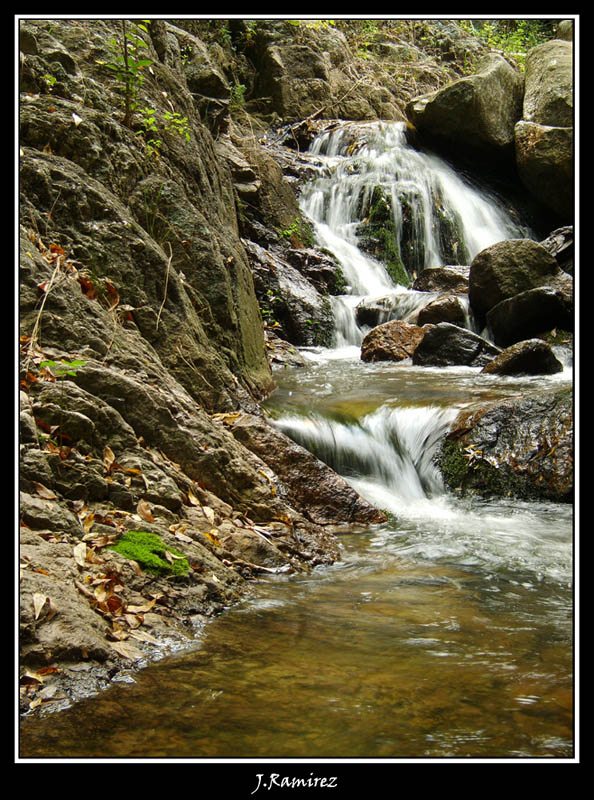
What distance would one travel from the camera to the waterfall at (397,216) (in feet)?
47.5

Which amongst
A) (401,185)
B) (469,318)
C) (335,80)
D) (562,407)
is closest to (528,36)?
(335,80)

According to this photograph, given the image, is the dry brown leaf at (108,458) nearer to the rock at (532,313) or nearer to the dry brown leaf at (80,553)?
the dry brown leaf at (80,553)

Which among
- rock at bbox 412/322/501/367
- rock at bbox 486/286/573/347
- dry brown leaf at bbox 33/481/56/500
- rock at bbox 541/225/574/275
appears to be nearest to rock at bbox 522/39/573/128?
rock at bbox 541/225/574/275

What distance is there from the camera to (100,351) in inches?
151

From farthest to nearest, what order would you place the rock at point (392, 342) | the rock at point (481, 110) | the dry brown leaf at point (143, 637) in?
the rock at point (481, 110), the rock at point (392, 342), the dry brown leaf at point (143, 637)

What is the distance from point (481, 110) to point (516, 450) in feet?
41.1

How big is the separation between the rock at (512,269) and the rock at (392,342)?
132cm

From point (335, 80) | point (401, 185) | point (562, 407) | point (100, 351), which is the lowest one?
point (562, 407)

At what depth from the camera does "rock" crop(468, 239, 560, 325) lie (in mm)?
10617

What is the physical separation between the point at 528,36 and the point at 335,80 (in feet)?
34.6

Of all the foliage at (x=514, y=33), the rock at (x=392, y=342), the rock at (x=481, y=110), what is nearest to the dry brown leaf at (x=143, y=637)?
the rock at (x=392, y=342)

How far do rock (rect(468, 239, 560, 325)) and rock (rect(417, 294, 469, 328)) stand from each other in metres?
0.53

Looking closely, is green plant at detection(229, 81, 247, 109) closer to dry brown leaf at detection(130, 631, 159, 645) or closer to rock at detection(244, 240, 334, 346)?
rock at detection(244, 240, 334, 346)

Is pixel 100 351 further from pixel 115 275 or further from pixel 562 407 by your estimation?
pixel 562 407
